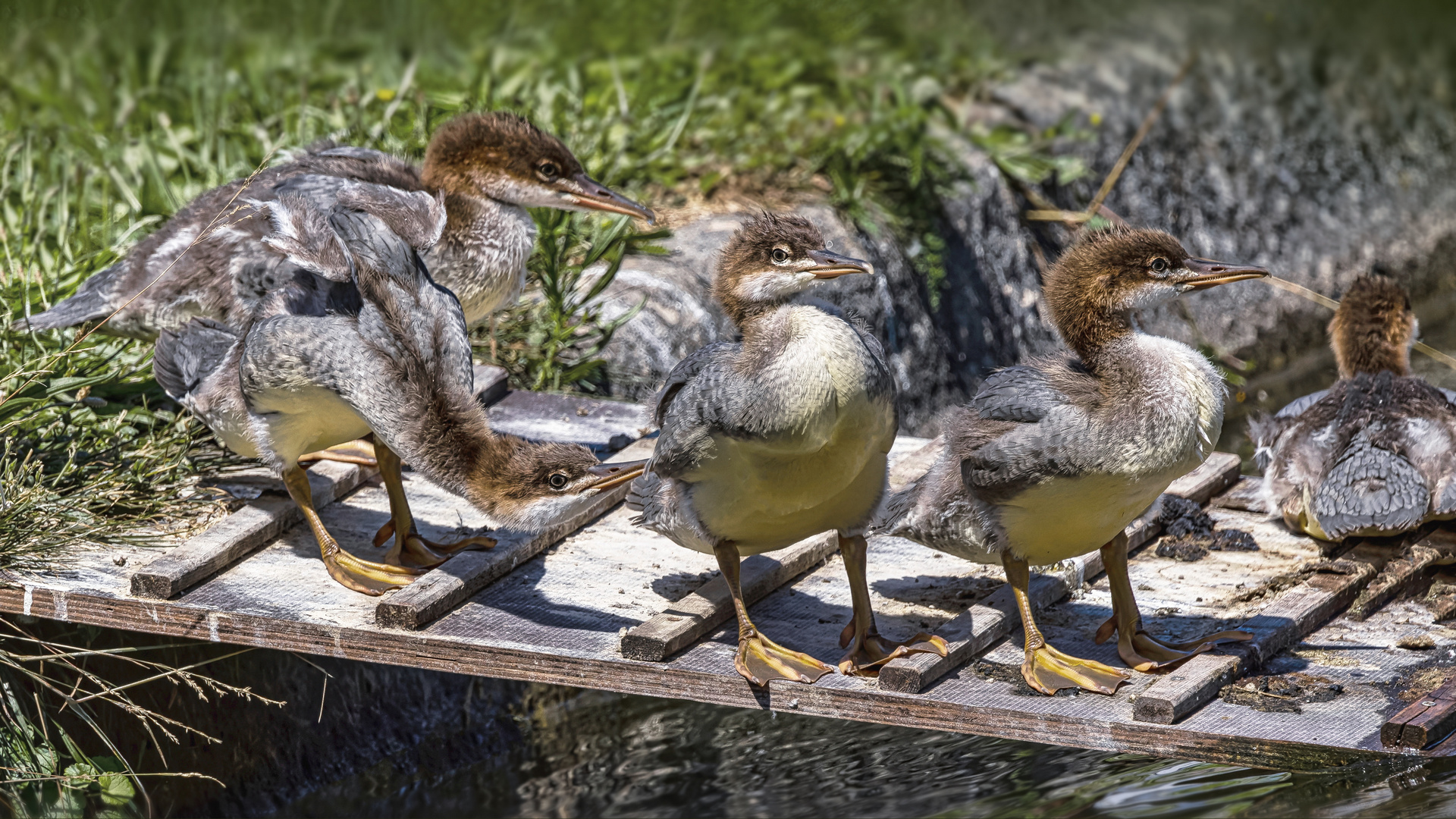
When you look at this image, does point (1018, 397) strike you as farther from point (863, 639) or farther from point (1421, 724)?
point (1421, 724)

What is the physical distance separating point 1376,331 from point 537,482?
9.70 feet

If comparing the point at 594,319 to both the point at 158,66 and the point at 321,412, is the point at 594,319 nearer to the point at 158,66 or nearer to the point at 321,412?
the point at 321,412

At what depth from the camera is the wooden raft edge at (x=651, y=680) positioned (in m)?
3.52

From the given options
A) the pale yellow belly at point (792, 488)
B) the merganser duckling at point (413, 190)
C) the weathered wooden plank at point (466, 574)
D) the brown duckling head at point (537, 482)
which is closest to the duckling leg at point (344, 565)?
the weathered wooden plank at point (466, 574)

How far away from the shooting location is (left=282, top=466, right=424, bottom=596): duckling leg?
14.9 feet

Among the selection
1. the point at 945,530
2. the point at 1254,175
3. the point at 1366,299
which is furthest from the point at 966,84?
the point at 945,530

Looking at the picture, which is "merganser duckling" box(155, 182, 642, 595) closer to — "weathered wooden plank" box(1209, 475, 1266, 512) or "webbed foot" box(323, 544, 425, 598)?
"webbed foot" box(323, 544, 425, 598)

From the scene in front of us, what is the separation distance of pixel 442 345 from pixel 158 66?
4549mm

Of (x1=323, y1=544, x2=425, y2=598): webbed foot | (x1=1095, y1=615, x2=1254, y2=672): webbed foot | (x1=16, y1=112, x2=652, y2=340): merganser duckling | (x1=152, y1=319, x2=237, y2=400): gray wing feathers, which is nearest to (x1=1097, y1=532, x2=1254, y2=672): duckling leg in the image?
(x1=1095, y1=615, x2=1254, y2=672): webbed foot

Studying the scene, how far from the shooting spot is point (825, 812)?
451 cm

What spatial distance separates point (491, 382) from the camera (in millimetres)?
5840

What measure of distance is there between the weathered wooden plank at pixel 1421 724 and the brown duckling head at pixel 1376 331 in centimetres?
201

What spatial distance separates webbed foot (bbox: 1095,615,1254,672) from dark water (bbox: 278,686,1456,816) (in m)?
0.29

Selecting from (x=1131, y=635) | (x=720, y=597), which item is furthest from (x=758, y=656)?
(x=1131, y=635)
